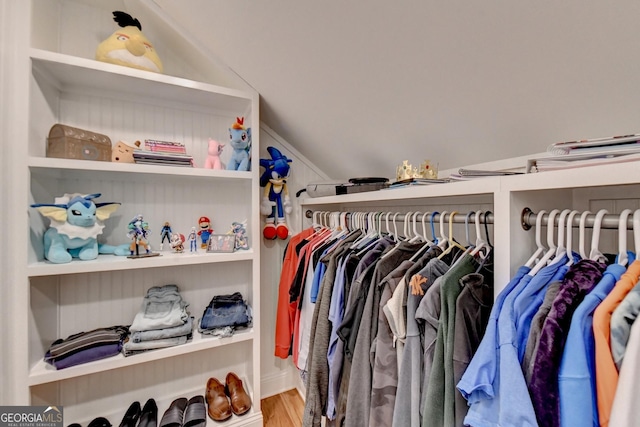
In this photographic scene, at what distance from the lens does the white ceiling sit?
59 cm

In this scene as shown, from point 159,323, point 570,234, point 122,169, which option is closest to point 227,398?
point 159,323

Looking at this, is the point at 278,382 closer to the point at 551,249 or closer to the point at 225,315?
the point at 225,315

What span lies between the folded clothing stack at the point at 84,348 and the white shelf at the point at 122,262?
318 millimetres

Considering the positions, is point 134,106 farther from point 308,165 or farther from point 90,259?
point 308,165

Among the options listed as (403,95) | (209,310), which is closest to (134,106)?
(209,310)

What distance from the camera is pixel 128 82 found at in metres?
1.29

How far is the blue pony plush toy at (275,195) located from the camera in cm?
171

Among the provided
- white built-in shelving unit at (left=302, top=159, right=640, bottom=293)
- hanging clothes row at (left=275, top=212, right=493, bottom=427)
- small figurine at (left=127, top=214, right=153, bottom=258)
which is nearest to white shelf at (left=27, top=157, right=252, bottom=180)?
small figurine at (left=127, top=214, right=153, bottom=258)

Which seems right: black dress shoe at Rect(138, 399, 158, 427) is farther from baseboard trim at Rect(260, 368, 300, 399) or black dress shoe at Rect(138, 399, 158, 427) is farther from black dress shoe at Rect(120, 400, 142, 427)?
baseboard trim at Rect(260, 368, 300, 399)

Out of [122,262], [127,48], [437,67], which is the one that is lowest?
[122,262]

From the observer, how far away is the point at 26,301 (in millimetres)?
Result: 1047

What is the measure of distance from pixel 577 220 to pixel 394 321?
495mm

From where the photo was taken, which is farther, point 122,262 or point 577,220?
point 122,262

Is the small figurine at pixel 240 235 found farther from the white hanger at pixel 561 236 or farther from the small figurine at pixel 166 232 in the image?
the white hanger at pixel 561 236
